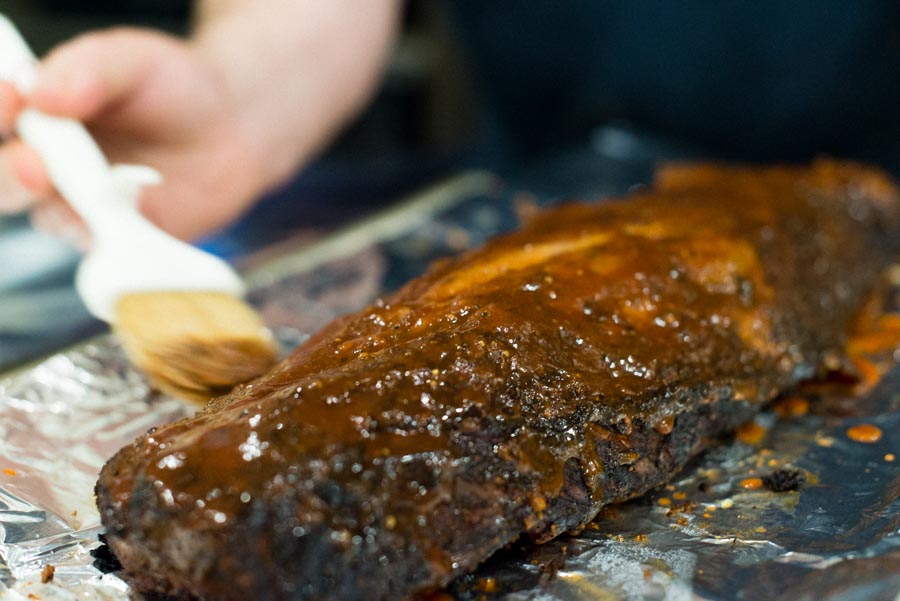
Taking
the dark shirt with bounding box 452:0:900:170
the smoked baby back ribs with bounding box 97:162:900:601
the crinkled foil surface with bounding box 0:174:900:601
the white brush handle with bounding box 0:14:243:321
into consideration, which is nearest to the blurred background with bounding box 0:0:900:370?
the dark shirt with bounding box 452:0:900:170

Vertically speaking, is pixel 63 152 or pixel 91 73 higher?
pixel 91 73

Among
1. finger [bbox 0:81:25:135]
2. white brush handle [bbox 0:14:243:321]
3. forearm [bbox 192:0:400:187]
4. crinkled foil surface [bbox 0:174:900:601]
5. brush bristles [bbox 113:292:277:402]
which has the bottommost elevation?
crinkled foil surface [bbox 0:174:900:601]

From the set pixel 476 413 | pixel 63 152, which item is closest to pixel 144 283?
pixel 63 152

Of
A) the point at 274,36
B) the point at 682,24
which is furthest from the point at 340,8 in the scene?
the point at 682,24

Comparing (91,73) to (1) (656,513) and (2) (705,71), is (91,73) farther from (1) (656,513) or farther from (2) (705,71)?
(2) (705,71)

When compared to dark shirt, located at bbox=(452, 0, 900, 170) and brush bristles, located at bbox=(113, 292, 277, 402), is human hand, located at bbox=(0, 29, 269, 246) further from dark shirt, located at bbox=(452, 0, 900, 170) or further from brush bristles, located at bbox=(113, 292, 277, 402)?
dark shirt, located at bbox=(452, 0, 900, 170)

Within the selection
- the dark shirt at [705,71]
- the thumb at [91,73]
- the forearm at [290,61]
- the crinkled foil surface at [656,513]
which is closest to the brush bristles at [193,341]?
the crinkled foil surface at [656,513]

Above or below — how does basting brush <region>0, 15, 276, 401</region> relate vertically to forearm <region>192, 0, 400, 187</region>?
below
